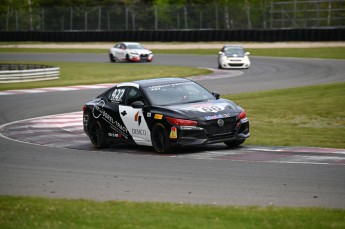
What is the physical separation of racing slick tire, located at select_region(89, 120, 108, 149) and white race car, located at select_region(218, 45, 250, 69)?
984 inches

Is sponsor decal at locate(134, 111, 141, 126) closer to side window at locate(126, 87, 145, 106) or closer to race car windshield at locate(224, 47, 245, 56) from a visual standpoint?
side window at locate(126, 87, 145, 106)

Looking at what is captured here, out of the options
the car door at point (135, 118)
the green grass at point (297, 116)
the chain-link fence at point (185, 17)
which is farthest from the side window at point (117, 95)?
the chain-link fence at point (185, 17)

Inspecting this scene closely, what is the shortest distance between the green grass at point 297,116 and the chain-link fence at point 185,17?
2641 cm

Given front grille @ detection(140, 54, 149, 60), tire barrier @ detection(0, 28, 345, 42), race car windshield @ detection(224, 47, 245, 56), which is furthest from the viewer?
tire barrier @ detection(0, 28, 345, 42)

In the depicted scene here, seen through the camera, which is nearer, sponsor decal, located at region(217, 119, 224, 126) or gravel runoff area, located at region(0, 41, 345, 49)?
sponsor decal, located at region(217, 119, 224, 126)

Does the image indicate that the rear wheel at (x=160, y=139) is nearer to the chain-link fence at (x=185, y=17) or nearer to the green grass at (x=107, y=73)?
the green grass at (x=107, y=73)

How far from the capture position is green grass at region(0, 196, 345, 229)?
25.8ft

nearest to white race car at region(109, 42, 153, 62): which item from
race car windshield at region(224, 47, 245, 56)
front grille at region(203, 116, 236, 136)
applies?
race car windshield at region(224, 47, 245, 56)

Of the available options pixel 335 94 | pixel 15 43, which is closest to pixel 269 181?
pixel 335 94

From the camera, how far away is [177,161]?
13016 mm

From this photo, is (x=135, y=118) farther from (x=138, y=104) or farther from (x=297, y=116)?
(x=297, y=116)

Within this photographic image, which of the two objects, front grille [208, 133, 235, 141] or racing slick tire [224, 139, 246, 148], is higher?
front grille [208, 133, 235, 141]

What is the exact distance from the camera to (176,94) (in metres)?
14.9

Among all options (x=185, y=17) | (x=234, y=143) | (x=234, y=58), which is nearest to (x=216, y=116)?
(x=234, y=143)
